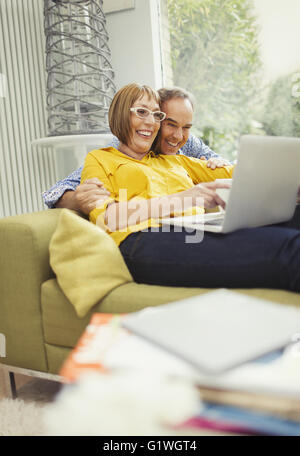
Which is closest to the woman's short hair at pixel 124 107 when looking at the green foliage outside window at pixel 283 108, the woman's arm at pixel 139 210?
the woman's arm at pixel 139 210

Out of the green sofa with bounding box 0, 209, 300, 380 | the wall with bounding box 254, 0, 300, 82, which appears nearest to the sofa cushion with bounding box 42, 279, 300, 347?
the green sofa with bounding box 0, 209, 300, 380

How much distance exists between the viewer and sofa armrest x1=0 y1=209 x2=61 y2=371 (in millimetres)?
1229

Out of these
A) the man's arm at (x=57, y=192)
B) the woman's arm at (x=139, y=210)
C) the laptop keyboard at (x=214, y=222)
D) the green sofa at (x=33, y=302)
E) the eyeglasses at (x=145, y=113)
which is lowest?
the green sofa at (x=33, y=302)

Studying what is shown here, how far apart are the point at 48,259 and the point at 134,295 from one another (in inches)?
12.6

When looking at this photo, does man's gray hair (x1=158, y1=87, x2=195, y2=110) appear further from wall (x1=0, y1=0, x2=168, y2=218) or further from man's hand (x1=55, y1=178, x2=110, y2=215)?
wall (x1=0, y1=0, x2=168, y2=218)

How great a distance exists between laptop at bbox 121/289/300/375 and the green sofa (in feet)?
1.58

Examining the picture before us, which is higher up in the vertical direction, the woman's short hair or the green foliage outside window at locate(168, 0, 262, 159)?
the green foliage outside window at locate(168, 0, 262, 159)

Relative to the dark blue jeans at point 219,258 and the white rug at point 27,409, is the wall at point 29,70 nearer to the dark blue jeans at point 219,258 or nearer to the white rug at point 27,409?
the white rug at point 27,409

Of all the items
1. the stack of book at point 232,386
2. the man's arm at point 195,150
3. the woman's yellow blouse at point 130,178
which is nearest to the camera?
the stack of book at point 232,386

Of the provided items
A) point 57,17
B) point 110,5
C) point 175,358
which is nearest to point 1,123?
point 57,17

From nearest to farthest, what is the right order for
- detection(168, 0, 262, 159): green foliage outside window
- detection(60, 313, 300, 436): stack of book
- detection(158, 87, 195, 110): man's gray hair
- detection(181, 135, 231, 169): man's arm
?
1. detection(60, 313, 300, 436): stack of book
2. detection(158, 87, 195, 110): man's gray hair
3. detection(181, 135, 231, 169): man's arm
4. detection(168, 0, 262, 159): green foliage outside window

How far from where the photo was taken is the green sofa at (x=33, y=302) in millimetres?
1193

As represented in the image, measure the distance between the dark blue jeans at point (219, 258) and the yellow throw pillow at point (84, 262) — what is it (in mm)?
68
